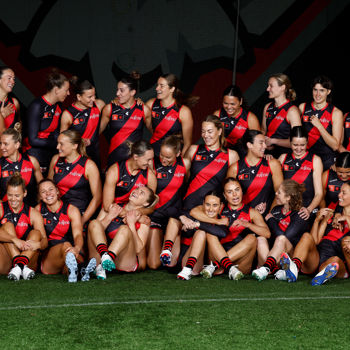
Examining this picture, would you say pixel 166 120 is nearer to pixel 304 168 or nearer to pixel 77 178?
pixel 77 178

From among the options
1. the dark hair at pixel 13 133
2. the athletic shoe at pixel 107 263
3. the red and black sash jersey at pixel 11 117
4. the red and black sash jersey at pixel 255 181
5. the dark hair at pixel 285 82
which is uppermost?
the dark hair at pixel 285 82

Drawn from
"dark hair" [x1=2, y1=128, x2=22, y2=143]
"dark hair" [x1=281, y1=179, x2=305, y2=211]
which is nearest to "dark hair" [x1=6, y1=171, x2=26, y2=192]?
"dark hair" [x1=2, y1=128, x2=22, y2=143]

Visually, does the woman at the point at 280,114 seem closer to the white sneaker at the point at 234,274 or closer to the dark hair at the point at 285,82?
the dark hair at the point at 285,82

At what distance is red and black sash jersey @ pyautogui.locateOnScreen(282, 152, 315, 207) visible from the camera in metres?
5.74

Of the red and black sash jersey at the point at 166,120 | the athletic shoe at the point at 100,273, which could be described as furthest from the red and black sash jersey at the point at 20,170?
the red and black sash jersey at the point at 166,120

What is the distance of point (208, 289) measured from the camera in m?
4.80

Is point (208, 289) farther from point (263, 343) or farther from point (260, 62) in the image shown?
point (260, 62)

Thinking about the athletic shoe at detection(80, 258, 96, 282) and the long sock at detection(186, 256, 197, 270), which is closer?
the athletic shoe at detection(80, 258, 96, 282)

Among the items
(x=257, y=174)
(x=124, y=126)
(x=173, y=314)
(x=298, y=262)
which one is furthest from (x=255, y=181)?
(x=173, y=314)

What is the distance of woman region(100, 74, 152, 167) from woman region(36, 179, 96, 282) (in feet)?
3.40

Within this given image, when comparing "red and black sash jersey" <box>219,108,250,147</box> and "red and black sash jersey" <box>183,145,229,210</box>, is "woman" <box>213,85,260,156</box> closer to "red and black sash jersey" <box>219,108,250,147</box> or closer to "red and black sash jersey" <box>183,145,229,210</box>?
"red and black sash jersey" <box>219,108,250,147</box>

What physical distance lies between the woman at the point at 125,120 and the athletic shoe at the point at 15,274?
5.53ft

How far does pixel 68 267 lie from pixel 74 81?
1.99 metres

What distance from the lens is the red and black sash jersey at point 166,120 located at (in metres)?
6.27
